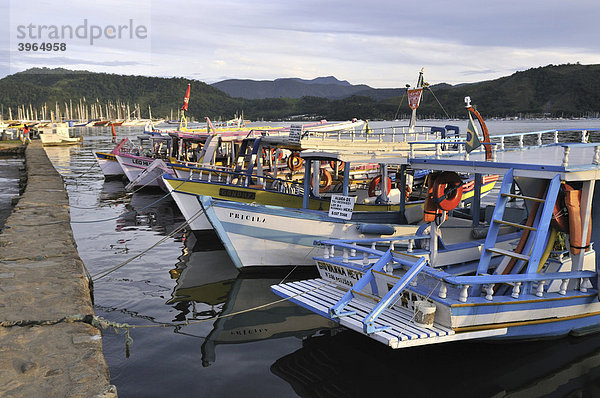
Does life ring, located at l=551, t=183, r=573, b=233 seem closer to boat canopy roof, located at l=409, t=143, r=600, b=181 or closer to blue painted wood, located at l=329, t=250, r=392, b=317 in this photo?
boat canopy roof, located at l=409, t=143, r=600, b=181

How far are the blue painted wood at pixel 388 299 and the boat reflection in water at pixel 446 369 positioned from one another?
49.1 inches

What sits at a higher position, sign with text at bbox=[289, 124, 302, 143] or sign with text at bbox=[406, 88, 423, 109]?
sign with text at bbox=[406, 88, 423, 109]

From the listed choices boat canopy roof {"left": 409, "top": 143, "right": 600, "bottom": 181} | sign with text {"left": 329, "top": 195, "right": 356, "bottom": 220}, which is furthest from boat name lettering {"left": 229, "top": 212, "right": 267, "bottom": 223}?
boat canopy roof {"left": 409, "top": 143, "right": 600, "bottom": 181}

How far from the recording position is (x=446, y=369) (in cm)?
891

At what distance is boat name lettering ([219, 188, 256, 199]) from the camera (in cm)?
1898

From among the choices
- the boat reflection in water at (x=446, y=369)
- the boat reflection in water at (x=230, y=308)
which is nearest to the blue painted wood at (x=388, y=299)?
the boat reflection in water at (x=446, y=369)

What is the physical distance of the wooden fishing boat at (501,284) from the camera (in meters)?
8.25

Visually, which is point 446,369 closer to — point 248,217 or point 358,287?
point 358,287

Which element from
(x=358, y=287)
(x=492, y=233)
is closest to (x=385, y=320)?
(x=358, y=287)

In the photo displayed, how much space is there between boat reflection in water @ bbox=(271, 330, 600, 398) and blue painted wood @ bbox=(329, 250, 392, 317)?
123cm

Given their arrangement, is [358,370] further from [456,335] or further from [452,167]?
[452,167]

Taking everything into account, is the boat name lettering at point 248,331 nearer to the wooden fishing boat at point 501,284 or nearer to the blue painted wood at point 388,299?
the wooden fishing boat at point 501,284

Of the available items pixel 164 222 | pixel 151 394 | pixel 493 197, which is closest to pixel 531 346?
pixel 151 394

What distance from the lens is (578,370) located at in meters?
9.09
